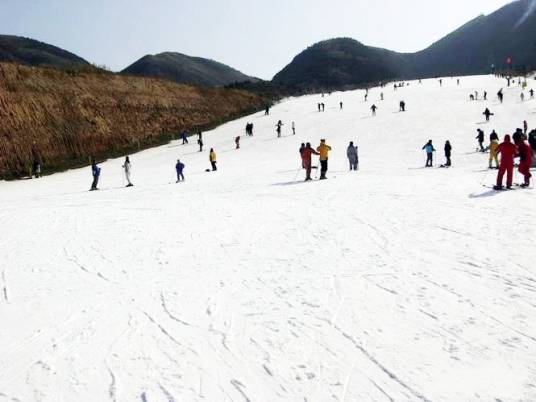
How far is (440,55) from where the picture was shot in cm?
18275

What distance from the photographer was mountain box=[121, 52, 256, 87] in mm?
148500

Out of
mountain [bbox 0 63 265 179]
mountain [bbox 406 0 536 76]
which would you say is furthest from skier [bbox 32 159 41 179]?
mountain [bbox 406 0 536 76]

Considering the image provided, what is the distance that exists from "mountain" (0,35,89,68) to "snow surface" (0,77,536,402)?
109864 millimetres

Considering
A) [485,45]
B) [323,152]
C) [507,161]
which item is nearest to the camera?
[507,161]

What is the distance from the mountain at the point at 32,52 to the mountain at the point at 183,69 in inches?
833

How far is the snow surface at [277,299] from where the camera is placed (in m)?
3.71

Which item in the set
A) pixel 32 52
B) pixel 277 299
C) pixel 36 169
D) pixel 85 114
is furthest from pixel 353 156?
pixel 32 52

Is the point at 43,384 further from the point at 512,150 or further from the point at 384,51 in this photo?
the point at 384,51

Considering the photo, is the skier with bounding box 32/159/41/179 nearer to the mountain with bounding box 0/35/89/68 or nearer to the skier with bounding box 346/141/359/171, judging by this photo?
the skier with bounding box 346/141/359/171

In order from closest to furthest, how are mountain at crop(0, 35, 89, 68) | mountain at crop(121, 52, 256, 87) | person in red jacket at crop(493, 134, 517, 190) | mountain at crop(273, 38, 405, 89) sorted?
1. person in red jacket at crop(493, 134, 517, 190)
2. mountain at crop(0, 35, 89, 68)
3. mountain at crop(121, 52, 256, 87)
4. mountain at crop(273, 38, 405, 89)

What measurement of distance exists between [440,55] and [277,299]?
A: 198281 millimetres

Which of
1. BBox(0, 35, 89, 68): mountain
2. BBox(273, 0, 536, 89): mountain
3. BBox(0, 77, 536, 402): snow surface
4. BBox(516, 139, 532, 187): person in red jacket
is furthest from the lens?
BBox(273, 0, 536, 89): mountain

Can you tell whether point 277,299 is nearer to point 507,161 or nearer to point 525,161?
point 507,161

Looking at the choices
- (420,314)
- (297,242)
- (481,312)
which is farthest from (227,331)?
(297,242)
